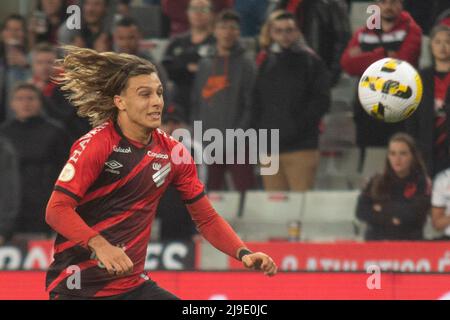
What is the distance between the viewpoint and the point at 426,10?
10047 millimetres

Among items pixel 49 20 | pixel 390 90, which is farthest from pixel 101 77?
pixel 49 20

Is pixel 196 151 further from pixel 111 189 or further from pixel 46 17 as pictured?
pixel 111 189

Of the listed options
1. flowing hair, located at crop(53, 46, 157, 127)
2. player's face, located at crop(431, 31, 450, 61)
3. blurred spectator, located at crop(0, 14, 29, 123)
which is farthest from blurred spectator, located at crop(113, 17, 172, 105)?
flowing hair, located at crop(53, 46, 157, 127)

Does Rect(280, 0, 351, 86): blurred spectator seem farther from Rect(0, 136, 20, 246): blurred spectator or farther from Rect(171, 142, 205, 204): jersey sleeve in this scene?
Rect(171, 142, 205, 204): jersey sleeve

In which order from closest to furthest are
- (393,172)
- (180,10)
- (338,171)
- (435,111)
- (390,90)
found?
(390,90)
(393,172)
(435,111)
(338,171)
(180,10)

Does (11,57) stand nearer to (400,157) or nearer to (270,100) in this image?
(270,100)

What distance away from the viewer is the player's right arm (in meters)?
5.50

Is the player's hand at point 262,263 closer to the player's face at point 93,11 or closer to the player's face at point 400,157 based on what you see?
the player's face at point 400,157

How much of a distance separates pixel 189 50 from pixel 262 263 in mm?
4553

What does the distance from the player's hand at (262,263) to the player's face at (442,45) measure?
375cm

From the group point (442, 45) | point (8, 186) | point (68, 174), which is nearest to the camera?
point (68, 174)

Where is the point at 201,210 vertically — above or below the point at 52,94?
below

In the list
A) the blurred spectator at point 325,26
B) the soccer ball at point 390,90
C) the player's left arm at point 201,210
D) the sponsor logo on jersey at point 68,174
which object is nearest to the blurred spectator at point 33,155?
the blurred spectator at point 325,26

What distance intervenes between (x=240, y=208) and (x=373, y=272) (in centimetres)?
224
